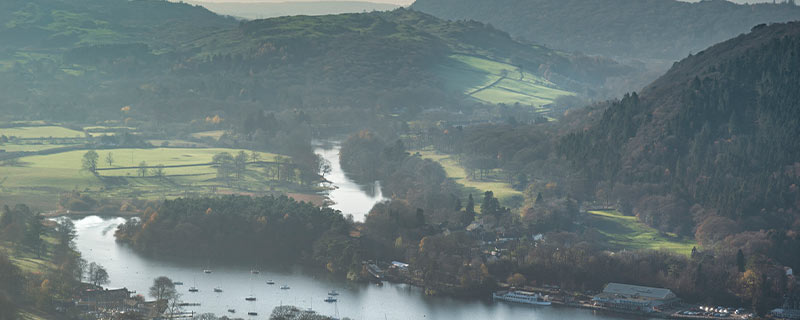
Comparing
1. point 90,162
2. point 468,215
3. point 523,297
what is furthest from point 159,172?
point 523,297

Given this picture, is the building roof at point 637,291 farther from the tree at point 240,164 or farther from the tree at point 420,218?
the tree at point 240,164

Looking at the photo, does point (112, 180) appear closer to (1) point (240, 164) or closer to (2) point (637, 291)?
(1) point (240, 164)

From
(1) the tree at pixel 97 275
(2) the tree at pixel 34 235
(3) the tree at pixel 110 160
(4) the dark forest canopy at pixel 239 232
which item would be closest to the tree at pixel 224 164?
(3) the tree at pixel 110 160

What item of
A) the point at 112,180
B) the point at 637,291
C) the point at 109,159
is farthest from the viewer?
the point at 109,159

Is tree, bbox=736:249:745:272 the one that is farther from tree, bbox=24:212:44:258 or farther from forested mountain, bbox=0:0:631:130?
forested mountain, bbox=0:0:631:130

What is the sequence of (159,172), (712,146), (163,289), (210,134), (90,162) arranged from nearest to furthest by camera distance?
(163,289) → (712,146) → (159,172) → (90,162) → (210,134)

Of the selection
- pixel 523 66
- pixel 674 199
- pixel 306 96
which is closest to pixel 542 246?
pixel 674 199
